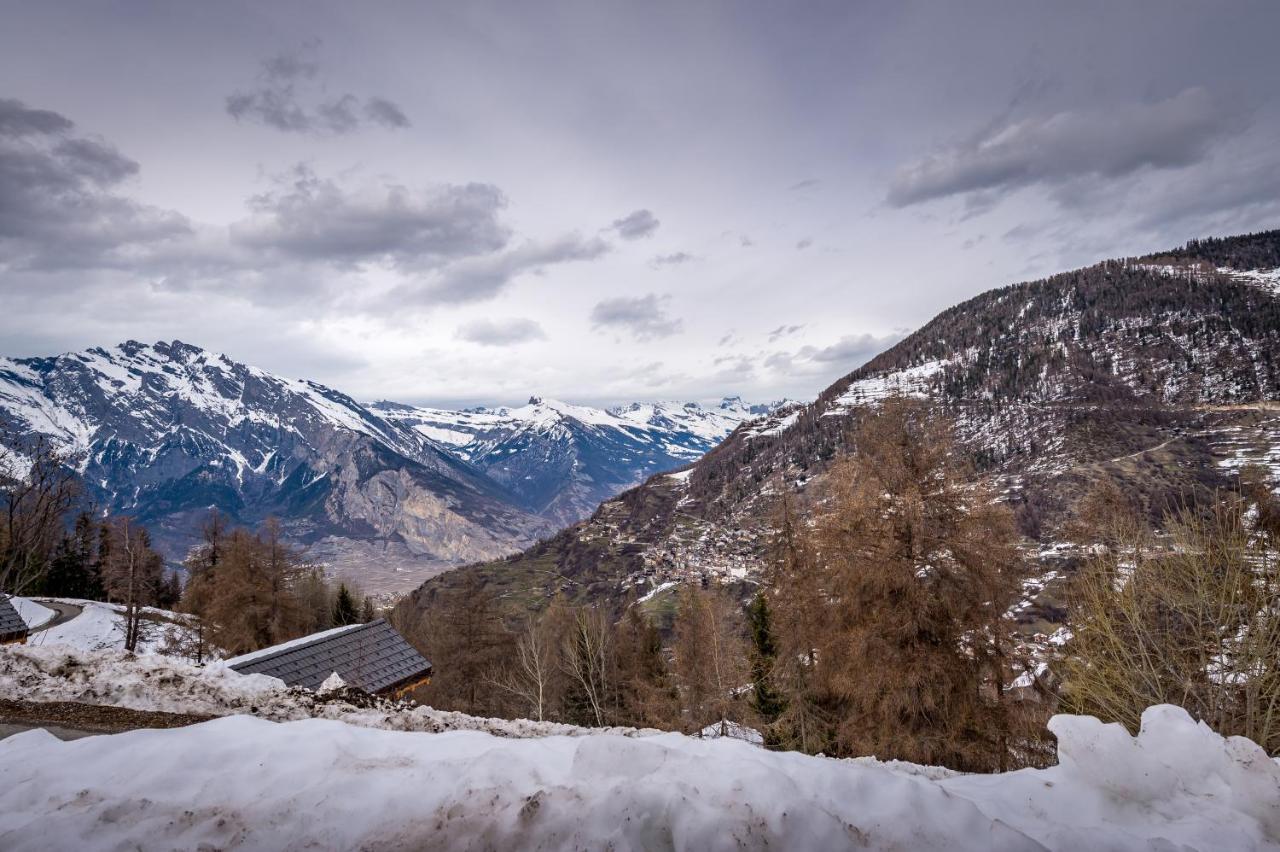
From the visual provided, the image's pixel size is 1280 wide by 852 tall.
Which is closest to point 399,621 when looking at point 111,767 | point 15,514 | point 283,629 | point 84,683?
point 283,629

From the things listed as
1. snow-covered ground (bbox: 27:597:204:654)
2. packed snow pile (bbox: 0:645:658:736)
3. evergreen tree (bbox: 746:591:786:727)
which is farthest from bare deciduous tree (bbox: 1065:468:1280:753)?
snow-covered ground (bbox: 27:597:204:654)

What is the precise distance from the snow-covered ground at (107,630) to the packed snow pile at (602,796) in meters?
41.3

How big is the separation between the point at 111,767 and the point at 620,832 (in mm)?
4672

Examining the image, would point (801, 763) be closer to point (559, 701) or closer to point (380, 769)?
point (380, 769)

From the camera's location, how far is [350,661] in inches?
872

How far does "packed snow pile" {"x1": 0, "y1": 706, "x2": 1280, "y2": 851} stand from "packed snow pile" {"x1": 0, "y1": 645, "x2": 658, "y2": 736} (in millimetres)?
3003

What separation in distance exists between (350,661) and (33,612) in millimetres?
40667

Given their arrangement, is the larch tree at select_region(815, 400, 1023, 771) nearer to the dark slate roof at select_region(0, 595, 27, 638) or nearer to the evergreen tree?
the evergreen tree

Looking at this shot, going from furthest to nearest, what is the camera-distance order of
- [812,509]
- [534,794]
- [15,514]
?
[15,514], [812,509], [534,794]

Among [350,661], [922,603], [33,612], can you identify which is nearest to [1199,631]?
[922,603]

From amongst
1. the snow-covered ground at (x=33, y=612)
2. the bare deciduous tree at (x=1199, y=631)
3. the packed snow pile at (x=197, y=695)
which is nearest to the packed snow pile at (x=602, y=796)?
the packed snow pile at (x=197, y=695)

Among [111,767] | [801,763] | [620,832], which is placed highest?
[111,767]

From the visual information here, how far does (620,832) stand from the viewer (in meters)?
4.22

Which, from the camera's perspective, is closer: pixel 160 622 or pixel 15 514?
pixel 15 514
